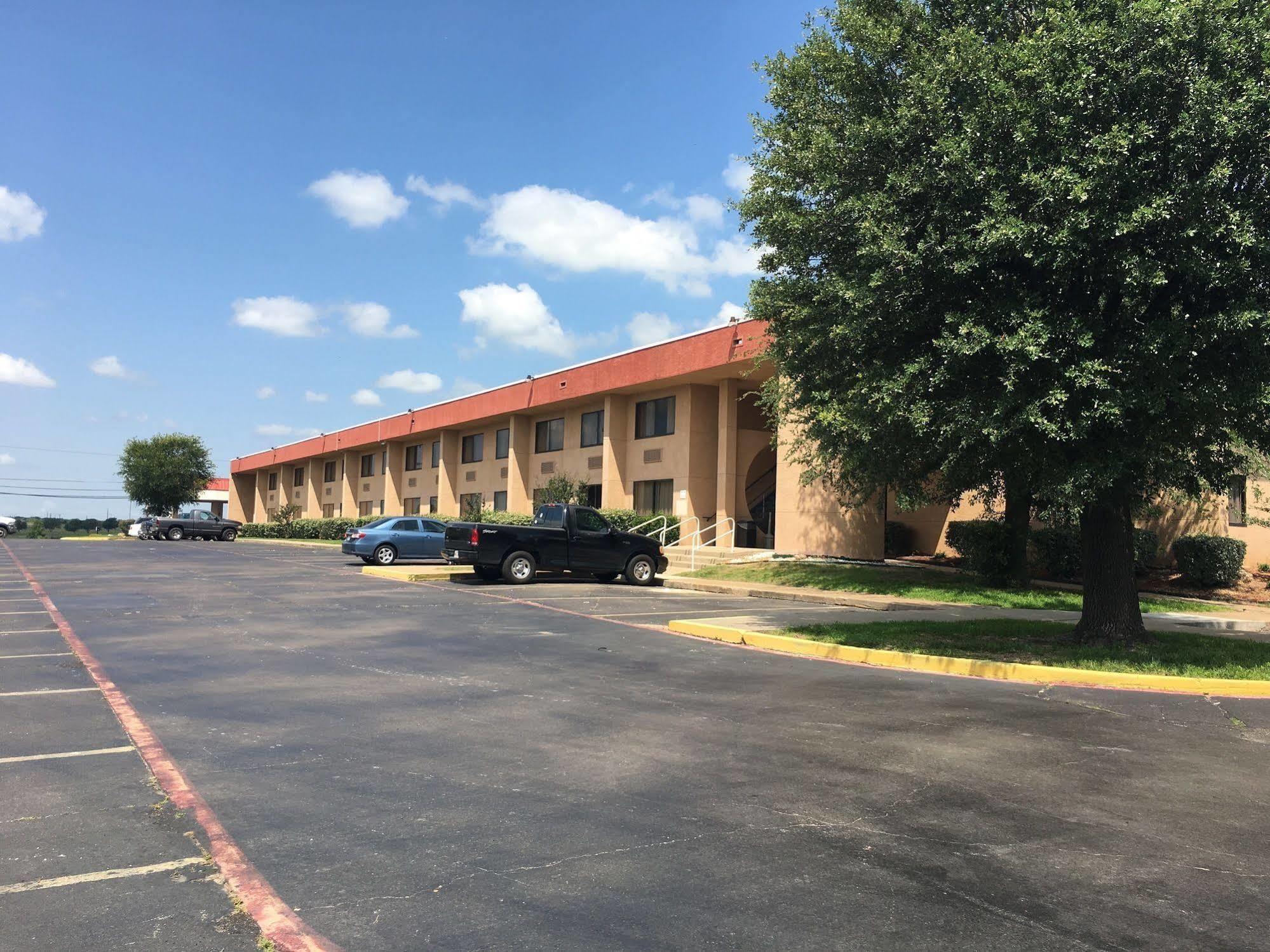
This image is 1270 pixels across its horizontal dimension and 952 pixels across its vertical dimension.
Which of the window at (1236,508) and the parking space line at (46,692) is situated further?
the window at (1236,508)

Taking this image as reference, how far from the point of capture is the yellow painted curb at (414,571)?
2242 centimetres

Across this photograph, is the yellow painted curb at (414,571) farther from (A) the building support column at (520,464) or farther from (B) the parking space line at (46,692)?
(B) the parking space line at (46,692)

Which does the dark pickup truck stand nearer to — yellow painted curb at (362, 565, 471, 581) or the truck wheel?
yellow painted curb at (362, 565, 471, 581)

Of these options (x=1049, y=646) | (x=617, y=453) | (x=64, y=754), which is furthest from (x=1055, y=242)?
(x=617, y=453)

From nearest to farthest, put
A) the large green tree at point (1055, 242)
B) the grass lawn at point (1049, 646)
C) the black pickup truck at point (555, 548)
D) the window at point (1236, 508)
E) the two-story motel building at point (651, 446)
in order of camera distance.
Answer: the large green tree at point (1055, 242)
the grass lawn at point (1049, 646)
the black pickup truck at point (555, 548)
the window at point (1236, 508)
the two-story motel building at point (651, 446)

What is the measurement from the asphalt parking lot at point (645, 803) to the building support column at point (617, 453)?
2424 cm

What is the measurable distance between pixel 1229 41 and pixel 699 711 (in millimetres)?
8247

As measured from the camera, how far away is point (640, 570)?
22734 mm

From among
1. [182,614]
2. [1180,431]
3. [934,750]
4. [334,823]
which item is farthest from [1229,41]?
[182,614]

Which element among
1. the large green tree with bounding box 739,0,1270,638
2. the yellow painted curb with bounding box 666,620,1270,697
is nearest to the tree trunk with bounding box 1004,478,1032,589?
the large green tree with bounding box 739,0,1270,638

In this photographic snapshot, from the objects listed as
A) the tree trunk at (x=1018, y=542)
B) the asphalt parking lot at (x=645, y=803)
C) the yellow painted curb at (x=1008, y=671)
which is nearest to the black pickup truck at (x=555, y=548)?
the tree trunk at (x=1018, y=542)

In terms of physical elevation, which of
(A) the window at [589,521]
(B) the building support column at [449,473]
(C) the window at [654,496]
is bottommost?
(A) the window at [589,521]

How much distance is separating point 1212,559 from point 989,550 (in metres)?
4.77

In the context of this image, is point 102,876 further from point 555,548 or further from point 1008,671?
point 555,548
